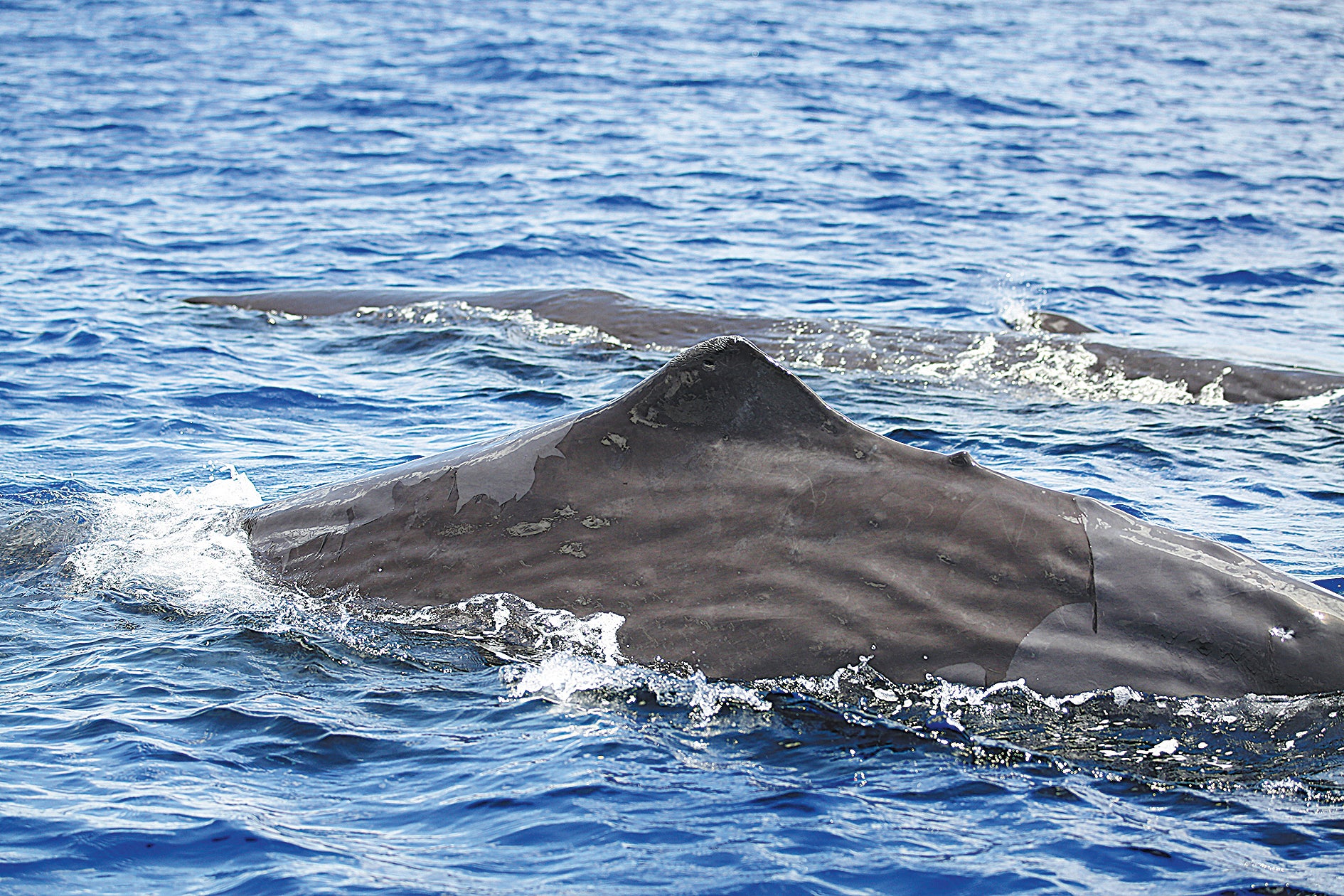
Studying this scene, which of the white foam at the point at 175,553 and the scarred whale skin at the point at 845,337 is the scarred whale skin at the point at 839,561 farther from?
the scarred whale skin at the point at 845,337

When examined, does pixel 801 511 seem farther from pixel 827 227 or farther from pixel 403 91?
pixel 403 91

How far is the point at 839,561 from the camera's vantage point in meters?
5.59

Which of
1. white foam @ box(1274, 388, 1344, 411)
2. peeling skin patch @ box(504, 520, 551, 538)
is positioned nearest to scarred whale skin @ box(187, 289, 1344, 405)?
white foam @ box(1274, 388, 1344, 411)

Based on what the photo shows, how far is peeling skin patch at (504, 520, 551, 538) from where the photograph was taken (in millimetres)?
5945

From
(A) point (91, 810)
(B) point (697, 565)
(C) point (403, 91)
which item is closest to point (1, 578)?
(A) point (91, 810)

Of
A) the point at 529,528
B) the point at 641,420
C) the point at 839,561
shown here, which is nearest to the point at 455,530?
the point at 529,528

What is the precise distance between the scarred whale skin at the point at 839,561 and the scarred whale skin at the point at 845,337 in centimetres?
721

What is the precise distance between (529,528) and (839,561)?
126 centimetres

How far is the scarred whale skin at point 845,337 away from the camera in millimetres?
12414

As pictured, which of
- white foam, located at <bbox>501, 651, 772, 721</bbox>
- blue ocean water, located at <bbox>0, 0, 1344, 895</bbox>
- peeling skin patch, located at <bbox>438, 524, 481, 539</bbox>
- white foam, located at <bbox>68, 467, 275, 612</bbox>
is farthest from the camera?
white foam, located at <bbox>68, 467, 275, 612</bbox>

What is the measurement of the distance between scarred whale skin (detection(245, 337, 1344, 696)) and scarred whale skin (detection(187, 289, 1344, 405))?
23.7 ft

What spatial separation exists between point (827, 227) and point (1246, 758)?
49.0 ft

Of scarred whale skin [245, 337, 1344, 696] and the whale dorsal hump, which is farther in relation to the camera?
the whale dorsal hump

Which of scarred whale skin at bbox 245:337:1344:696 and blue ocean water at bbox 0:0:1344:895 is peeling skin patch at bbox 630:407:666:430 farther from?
blue ocean water at bbox 0:0:1344:895
